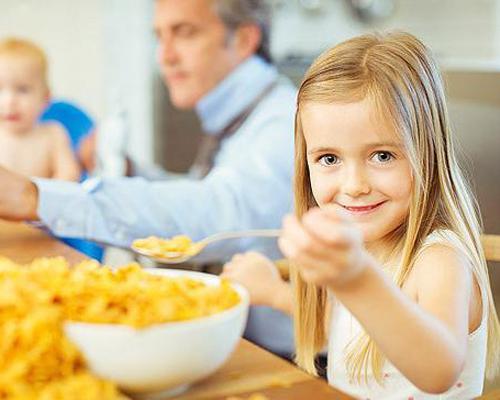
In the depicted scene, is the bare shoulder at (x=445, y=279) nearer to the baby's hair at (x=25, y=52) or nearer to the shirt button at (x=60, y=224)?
the shirt button at (x=60, y=224)

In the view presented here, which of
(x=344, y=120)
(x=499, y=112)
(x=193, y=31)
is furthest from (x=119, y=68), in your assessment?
(x=344, y=120)

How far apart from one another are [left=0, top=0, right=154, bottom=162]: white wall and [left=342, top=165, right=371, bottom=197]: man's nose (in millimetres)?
3211

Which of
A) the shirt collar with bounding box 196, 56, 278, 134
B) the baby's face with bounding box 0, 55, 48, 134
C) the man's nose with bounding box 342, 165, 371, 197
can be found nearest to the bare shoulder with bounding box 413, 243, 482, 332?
the man's nose with bounding box 342, 165, 371, 197

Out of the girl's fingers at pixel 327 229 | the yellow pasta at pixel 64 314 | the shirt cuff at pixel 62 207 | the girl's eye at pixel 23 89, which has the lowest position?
the shirt cuff at pixel 62 207

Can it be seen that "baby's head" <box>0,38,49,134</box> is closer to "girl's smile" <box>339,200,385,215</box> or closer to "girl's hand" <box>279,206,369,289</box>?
"girl's smile" <box>339,200,385,215</box>

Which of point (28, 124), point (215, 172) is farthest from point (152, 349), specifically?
point (28, 124)

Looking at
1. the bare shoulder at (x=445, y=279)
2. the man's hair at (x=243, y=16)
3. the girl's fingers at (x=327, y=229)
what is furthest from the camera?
the man's hair at (x=243, y=16)

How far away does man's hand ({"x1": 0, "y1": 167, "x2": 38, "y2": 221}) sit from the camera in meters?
1.78

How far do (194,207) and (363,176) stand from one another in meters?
0.91

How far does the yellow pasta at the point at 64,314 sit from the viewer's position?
81 cm

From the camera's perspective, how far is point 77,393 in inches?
31.4

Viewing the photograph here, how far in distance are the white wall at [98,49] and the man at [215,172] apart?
168 cm

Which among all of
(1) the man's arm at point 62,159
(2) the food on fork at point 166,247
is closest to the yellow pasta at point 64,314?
(2) the food on fork at point 166,247

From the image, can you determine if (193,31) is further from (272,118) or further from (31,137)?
(31,137)
